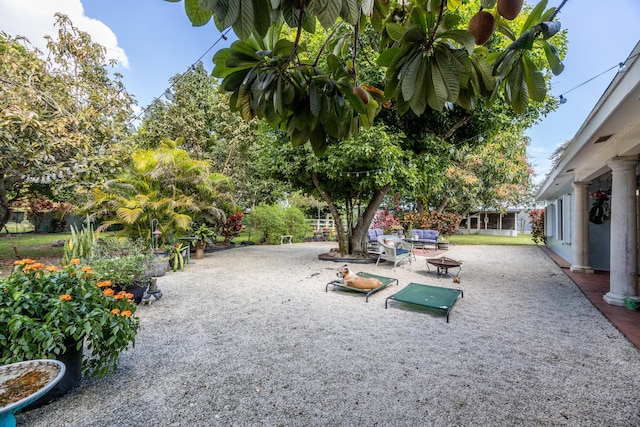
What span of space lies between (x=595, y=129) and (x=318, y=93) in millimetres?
3945

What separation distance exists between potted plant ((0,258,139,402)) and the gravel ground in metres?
0.35

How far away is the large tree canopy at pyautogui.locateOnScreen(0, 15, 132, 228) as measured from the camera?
16.6 ft

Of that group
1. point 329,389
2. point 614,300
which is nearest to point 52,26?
point 329,389

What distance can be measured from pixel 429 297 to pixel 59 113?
750 centimetres

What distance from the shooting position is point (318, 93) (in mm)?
1403

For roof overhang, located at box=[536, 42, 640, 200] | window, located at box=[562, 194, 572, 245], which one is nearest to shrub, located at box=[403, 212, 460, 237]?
window, located at box=[562, 194, 572, 245]

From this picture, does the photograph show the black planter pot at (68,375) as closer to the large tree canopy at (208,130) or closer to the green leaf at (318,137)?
the green leaf at (318,137)

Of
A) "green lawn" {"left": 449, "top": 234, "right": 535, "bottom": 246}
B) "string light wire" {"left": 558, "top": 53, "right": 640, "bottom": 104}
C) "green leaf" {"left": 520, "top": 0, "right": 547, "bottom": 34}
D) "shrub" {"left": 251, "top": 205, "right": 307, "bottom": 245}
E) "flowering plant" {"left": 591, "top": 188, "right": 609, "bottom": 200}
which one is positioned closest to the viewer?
"green leaf" {"left": 520, "top": 0, "right": 547, "bottom": 34}

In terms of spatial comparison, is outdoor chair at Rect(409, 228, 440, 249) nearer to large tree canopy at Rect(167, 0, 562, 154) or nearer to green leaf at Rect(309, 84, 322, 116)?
large tree canopy at Rect(167, 0, 562, 154)

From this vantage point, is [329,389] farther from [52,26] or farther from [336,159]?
[52,26]

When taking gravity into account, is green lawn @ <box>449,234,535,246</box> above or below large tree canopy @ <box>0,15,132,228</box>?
below

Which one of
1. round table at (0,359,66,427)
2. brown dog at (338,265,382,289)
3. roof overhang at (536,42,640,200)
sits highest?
roof overhang at (536,42,640,200)

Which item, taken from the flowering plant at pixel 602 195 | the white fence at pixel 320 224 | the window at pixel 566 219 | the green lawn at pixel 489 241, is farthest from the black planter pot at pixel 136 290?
the green lawn at pixel 489 241

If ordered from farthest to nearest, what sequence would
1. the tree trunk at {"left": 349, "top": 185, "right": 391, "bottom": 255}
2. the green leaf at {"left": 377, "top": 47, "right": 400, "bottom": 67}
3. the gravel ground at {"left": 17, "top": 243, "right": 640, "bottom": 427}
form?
1. the tree trunk at {"left": 349, "top": 185, "right": 391, "bottom": 255}
2. the gravel ground at {"left": 17, "top": 243, "right": 640, "bottom": 427}
3. the green leaf at {"left": 377, "top": 47, "right": 400, "bottom": 67}
